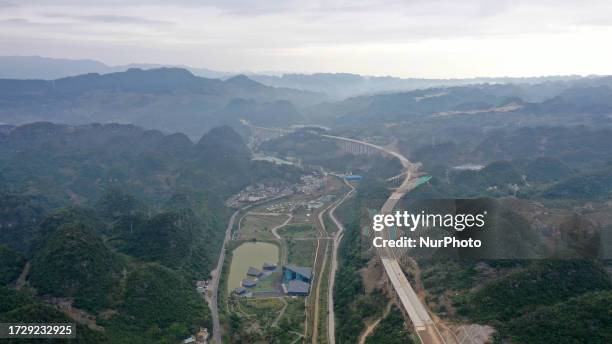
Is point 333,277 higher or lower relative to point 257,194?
lower

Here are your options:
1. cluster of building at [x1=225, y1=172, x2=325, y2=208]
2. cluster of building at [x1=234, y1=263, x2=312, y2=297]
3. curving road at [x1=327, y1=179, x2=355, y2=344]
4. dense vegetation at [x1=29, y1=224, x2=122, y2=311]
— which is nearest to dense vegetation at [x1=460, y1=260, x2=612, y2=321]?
curving road at [x1=327, y1=179, x2=355, y2=344]

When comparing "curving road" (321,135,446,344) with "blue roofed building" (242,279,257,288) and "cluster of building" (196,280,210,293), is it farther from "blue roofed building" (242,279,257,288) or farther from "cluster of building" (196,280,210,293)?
"cluster of building" (196,280,210,293)

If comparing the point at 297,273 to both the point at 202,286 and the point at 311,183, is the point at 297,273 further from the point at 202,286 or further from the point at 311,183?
the point at 311,183

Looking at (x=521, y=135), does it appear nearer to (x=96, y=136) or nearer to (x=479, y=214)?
(x=479, y=214)

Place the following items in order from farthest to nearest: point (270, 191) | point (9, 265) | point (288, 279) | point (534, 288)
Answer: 1. point (270, 191)
2. point (288, 279)
3. point (9, 265)
4. point (534, 288)

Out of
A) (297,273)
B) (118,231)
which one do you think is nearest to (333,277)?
(297,273)

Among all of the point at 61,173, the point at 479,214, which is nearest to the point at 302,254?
the point at 479,214

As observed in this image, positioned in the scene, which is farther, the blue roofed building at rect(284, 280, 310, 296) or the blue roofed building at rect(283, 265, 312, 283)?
the blue roofed building at rect(283, 265, 312, 283)
